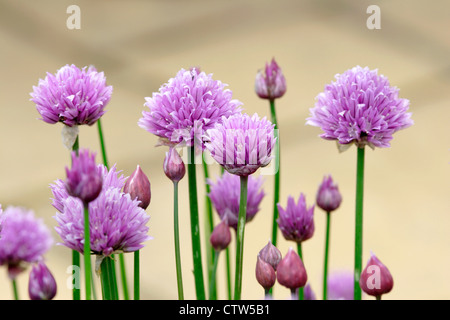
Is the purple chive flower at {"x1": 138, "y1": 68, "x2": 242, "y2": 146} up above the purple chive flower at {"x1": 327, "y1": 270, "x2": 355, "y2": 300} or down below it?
above

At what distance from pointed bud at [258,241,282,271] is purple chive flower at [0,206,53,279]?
0.66 feet

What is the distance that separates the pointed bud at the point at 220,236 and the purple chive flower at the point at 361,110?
0.32ft

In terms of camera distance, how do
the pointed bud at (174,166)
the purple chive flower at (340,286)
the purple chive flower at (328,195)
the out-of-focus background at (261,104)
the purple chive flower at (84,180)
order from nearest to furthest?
the purple chive flower at (84,180) → the pointed bud at (174,166) → the purple chive flower at (328,195) → the purple chive flower at (340,286) → the out-of-focus background at (261,104)

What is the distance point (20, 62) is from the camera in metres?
1.46

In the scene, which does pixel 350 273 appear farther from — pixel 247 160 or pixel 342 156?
pixel 342 156

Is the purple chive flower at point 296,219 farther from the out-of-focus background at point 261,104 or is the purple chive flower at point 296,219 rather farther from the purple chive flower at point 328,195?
the out-of-focus background at point 261,104

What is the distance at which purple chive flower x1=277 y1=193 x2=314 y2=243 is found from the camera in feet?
1.81

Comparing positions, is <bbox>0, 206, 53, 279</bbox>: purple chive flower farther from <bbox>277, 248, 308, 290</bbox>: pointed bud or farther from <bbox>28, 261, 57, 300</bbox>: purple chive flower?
→ <bbox>277, 248, 308, 290</bbox>: pointed bud

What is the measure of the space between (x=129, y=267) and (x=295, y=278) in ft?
1.96

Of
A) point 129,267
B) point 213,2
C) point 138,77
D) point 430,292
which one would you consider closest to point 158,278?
point 129,267

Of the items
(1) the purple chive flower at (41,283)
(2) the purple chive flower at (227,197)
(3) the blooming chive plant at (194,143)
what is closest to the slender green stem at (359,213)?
(3) the blooming chive plant at (194,143)

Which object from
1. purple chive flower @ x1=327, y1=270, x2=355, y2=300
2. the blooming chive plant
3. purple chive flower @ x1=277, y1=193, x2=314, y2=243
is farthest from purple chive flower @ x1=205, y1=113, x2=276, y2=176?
purple chive flower @ x1=327, y1=270, x2=355, y2=300

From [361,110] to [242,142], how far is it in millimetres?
91

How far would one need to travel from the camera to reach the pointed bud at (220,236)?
51 cm
